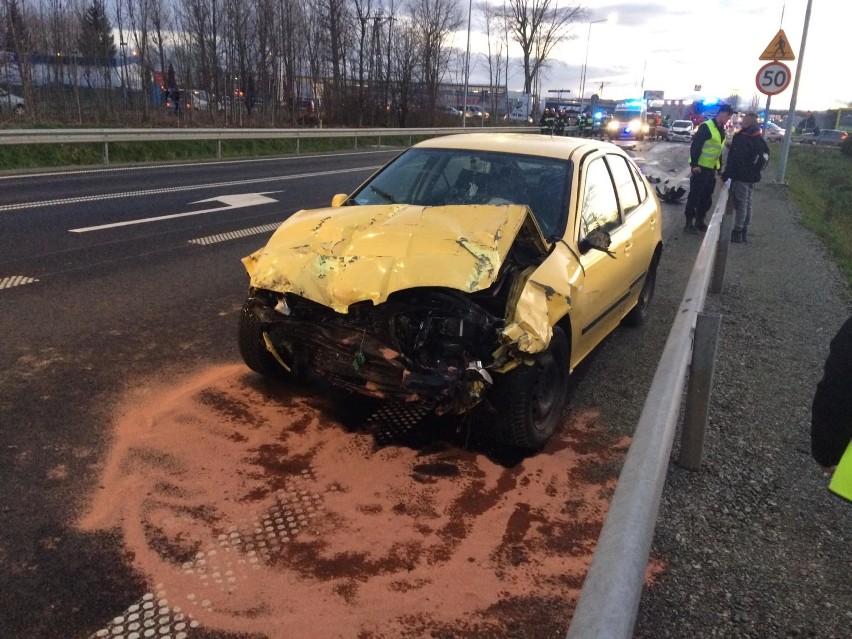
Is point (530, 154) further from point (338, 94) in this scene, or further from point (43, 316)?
point (338, 94)

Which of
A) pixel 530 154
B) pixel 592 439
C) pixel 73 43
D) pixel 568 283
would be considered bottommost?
pixel 592 439

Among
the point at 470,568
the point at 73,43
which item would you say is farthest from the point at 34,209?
the point at 73,43

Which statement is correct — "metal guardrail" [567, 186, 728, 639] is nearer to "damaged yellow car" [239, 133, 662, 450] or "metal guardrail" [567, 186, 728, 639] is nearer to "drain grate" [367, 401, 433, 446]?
"damaged yellow car" [239, 133, 662, 450]

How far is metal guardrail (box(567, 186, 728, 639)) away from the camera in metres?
1.22

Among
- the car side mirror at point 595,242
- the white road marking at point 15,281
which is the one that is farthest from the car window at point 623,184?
the white road marking at point 15,281

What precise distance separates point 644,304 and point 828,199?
54.5ft

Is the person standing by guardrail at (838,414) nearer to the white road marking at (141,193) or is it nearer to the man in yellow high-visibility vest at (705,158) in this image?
the man in yellow high-visibility vest at (705,158)

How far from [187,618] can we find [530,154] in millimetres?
3709

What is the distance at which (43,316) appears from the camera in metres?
5.37

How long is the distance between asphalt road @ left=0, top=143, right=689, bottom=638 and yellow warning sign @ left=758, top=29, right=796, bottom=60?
220 inches

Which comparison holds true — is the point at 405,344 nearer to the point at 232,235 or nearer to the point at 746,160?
the point at 232,235

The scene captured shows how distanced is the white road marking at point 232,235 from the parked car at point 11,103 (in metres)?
18.8

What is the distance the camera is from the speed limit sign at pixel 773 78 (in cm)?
1415

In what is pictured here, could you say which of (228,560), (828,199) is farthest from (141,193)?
(828,199)
